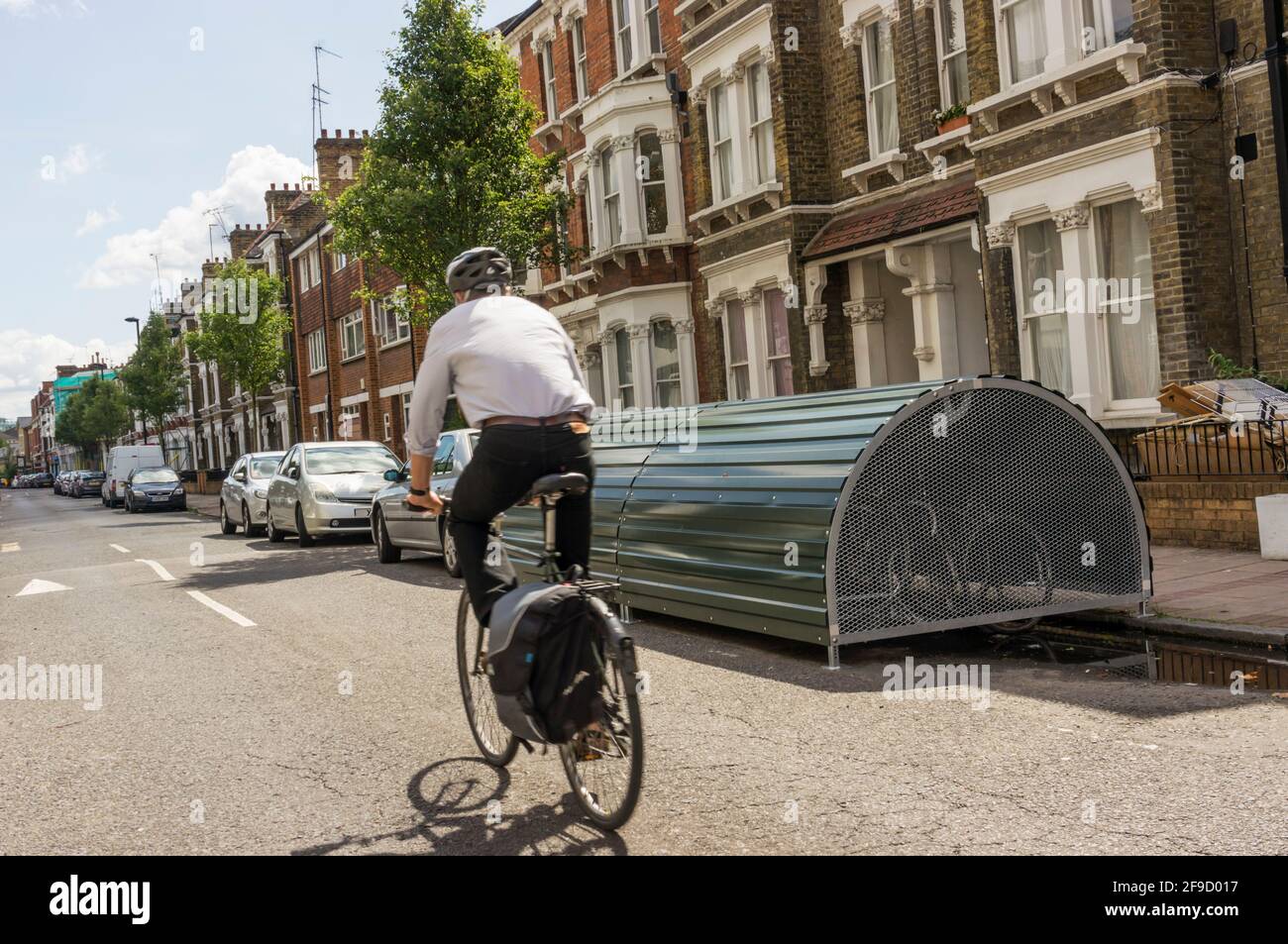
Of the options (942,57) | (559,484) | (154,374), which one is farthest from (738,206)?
(154,374)

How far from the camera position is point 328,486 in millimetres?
A: 19906

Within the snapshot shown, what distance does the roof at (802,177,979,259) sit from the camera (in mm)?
16281

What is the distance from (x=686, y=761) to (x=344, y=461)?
52.0 ft

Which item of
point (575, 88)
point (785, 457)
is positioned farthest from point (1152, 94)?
point (575, 88)

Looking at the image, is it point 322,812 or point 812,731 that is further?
point 812,731

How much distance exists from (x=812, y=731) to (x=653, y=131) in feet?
64.7

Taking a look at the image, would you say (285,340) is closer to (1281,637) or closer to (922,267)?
(922,267)

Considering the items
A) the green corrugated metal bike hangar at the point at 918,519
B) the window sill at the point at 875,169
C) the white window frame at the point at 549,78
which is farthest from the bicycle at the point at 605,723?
the white window frame at the point at 549,78

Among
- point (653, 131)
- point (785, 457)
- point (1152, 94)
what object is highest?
point (653, 131)

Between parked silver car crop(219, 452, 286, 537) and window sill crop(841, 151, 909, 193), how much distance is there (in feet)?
39.7

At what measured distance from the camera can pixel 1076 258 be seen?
14461 millimetres

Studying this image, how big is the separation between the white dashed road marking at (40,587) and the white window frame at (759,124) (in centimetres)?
1227

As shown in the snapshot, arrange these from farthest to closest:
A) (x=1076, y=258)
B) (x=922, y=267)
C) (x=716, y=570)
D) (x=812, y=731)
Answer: (x=922, y=267) → (x=1076, y=258) → (x=716, y=570) → (x=812, y=731)

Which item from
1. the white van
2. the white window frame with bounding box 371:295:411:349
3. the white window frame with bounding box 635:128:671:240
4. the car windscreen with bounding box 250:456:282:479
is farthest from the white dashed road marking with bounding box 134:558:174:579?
the white van
